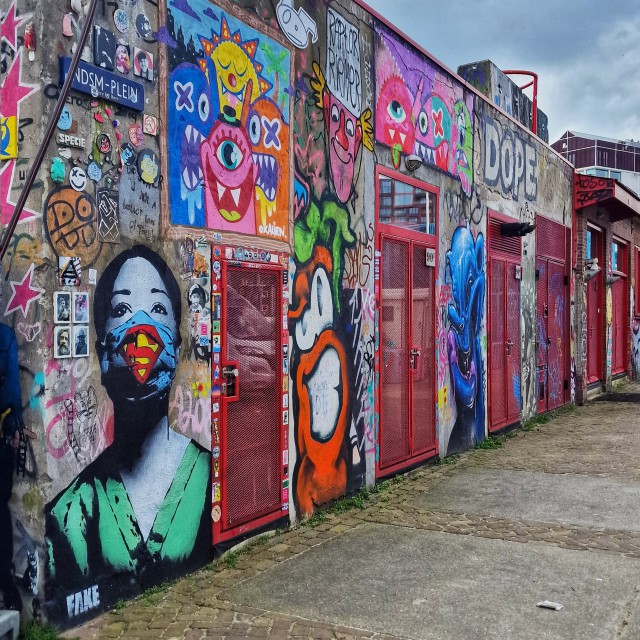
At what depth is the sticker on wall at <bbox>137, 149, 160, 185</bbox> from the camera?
4.55m

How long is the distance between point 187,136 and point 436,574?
10.5 ft

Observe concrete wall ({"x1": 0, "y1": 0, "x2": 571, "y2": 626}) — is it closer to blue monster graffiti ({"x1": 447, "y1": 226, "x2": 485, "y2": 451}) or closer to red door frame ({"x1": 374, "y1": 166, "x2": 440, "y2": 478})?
red door frame ({"x1": 374, "y1": 166, "x2": 440, "y2": 478})

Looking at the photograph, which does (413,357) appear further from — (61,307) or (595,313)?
(595,313)

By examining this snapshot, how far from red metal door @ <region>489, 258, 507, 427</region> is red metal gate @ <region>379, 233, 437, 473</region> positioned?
2038 mm

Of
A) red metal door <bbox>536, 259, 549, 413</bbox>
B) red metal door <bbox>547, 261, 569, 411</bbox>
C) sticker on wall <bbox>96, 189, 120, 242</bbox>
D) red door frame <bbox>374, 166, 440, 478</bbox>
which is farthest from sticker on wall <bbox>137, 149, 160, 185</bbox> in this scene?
red metal door <bbox>547, 261, 569, 411</bbox>

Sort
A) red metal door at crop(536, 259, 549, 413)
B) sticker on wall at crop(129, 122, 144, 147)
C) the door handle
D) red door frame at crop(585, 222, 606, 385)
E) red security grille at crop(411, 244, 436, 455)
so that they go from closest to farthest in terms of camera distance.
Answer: sticker on wall at crop(129, 122, 144, 147), the door handle, red security grille at crop(411, 244, 436, 455), red metal door at crop(536, 259, 549, 413), red door frame at crop(585, 222, 606, 385)

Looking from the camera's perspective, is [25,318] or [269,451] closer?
[25,318]

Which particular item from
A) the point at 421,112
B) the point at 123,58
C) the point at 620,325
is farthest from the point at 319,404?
the point at 620,325

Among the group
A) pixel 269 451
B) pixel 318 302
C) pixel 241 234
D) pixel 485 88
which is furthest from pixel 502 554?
pixel 485 88

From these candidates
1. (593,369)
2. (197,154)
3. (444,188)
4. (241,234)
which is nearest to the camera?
(197,154)

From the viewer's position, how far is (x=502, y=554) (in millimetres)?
5266

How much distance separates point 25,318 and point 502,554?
11.4 ft

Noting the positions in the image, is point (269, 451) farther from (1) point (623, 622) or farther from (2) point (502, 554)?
(1) point (623, 622)

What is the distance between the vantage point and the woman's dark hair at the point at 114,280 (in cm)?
426
